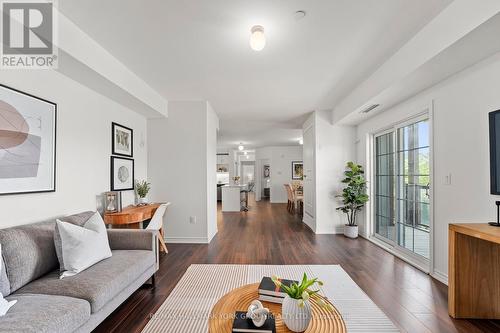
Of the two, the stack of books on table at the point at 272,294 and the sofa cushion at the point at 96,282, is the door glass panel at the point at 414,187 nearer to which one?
the stack of books on table at the point at 272,294

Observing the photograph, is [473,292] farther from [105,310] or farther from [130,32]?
[130,32]

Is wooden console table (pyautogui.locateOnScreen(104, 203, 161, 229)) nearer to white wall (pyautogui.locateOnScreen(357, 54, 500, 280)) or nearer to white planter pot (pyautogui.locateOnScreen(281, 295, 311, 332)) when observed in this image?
white planter pot (pyautogui.locateOnScreen(281, 295, 311, 332))

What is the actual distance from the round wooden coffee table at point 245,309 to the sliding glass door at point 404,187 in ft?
8.47

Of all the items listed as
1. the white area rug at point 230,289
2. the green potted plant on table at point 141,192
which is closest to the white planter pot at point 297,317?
the white area rug at point 230,289

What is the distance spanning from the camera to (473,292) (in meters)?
2.08

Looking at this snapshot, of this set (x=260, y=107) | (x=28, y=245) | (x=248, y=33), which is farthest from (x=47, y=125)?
(x=260, y=107)

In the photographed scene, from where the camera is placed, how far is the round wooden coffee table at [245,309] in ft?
4.32

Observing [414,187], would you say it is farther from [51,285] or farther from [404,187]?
[51,285]

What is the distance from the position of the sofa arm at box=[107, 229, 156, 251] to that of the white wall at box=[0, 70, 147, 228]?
621 millimetres

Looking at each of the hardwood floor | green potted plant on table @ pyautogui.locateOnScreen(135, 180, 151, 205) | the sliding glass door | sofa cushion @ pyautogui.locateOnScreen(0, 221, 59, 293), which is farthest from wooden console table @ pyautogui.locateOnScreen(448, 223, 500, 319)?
green potted plant on table @ pyautogui.locateOnScreen(135, 180, 151, 205)

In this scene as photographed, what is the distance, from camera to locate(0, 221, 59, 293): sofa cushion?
1.71 meters

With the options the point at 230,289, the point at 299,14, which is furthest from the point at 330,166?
the point at 299,14

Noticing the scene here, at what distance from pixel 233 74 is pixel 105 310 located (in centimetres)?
291

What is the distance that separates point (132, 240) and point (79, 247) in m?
0.63
